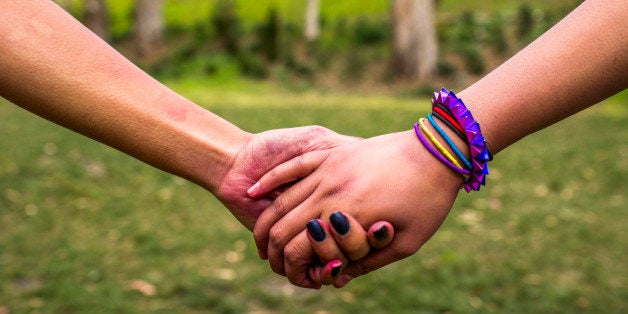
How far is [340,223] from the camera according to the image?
235 cm

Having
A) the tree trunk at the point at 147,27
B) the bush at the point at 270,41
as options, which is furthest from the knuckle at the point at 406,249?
the tree trunk at the point at 147,27

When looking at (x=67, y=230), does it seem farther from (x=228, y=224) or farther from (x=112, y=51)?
(x=112, y=51)

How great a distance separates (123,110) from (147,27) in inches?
615

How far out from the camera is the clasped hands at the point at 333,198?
2381 millimetres

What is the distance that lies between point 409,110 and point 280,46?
575 centimetres

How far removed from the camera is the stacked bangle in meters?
2.26

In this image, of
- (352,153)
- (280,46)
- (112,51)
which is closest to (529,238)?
(352,153)

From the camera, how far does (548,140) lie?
853 centimetres

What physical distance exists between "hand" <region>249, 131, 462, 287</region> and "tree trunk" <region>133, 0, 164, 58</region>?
50.0 feet

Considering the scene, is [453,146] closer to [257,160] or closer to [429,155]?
[429,155]

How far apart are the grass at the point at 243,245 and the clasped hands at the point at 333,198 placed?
1.54 metres

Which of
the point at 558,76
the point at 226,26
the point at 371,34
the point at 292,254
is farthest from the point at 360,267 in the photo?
the point at 226,26

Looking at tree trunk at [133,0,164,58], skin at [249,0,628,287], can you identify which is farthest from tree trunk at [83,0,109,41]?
skin at [249,0,628,287]

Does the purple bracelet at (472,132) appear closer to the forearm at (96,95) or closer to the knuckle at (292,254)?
the knuckle at (292,254)
